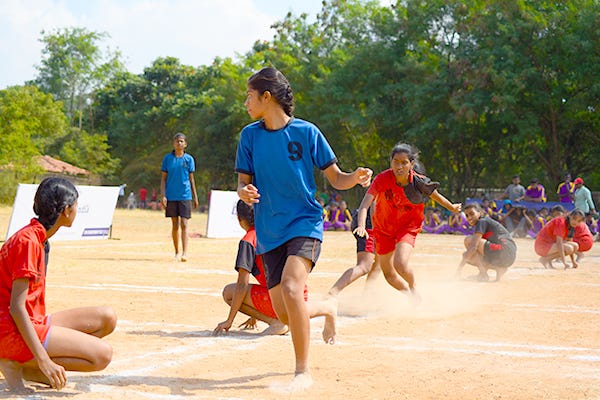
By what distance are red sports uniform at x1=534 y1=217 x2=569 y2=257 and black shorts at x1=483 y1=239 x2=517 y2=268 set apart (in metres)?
2.86

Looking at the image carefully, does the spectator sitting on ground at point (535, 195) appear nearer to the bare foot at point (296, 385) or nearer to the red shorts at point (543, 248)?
the red shorts at point (543, 248)

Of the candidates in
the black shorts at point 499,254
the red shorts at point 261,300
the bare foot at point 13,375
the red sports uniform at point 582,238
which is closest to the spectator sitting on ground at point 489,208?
the red sports uniform at point 582,238

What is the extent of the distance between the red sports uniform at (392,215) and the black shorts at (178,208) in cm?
550

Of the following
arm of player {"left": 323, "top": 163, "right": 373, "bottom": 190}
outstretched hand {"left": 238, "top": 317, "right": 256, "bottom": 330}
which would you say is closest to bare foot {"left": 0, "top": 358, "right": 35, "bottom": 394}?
arm of player {"left": 323, "top": 163, "right": 373, "bottom": 190}

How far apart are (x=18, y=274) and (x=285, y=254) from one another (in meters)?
1.58

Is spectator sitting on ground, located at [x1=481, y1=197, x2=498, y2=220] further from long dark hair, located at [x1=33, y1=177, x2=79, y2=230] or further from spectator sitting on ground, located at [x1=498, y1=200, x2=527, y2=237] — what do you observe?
long dark hair, located at [x1=33, y1=177, x2=79, y2=230]

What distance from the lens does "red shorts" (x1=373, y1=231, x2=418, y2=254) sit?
8289 millimetres

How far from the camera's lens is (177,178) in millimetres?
13484

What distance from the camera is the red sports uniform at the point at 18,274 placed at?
4.18 metres

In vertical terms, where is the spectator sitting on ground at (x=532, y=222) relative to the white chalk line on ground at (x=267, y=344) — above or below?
above

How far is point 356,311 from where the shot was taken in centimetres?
811

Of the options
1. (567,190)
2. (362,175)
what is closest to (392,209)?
(362,175)

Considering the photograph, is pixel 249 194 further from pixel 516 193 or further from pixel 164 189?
pixel 516 193

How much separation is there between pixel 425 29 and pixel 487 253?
2824 centimetres
